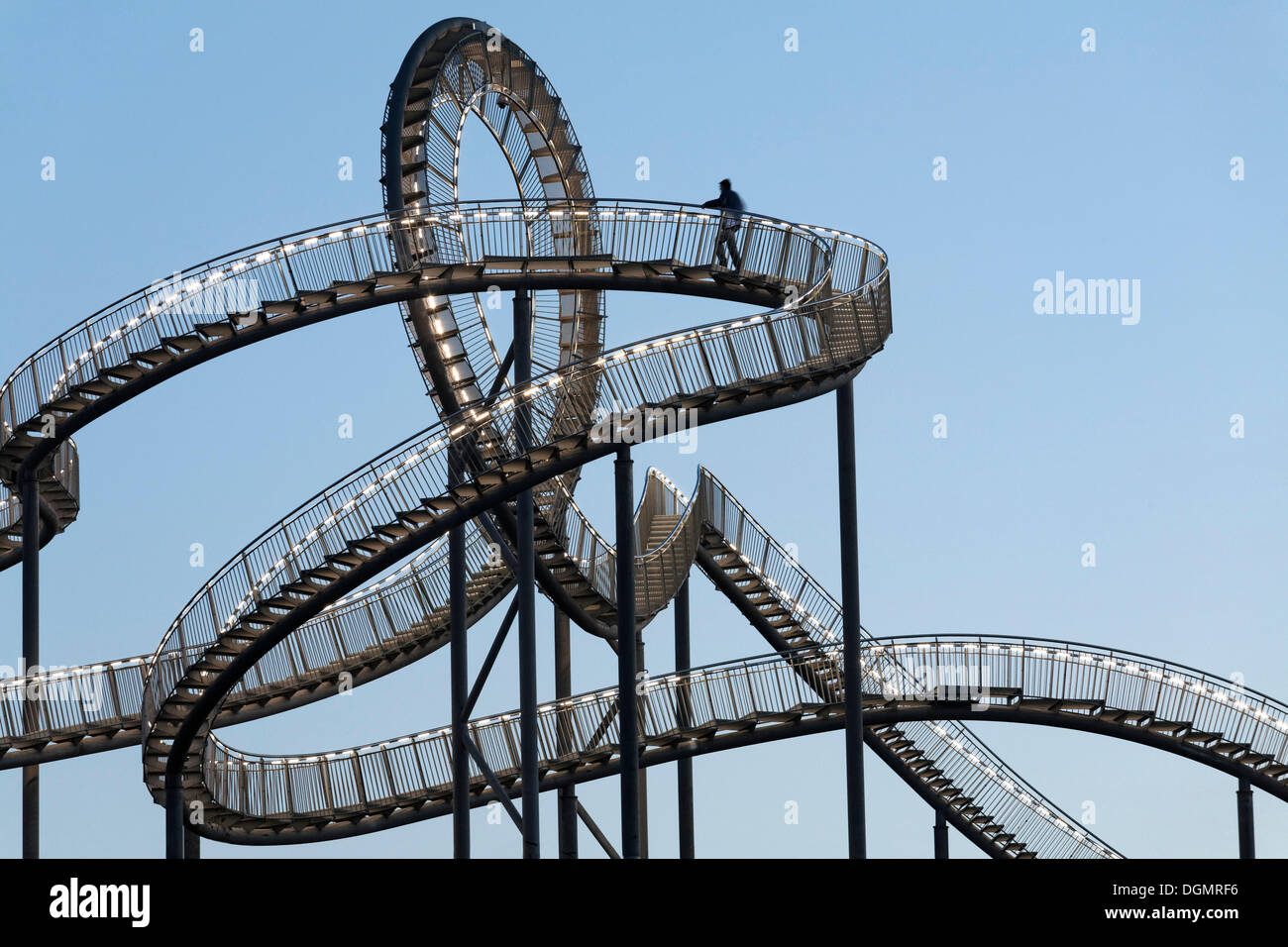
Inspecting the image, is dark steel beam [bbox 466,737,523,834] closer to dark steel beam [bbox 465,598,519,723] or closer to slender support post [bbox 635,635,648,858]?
dark steel beam [bbox 465,598,519,723]

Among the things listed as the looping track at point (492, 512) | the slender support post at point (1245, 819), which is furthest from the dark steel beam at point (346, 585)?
the slender support post at point (1245, 819)

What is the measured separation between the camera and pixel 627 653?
71.0ft

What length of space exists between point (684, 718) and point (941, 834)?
23.7ft

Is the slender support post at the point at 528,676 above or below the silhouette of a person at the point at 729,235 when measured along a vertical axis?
below

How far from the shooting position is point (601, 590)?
2756 centimetres

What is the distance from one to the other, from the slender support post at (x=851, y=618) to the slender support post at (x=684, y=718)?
2057mm

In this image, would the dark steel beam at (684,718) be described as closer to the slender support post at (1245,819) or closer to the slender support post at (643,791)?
the slender support post at (643,791)

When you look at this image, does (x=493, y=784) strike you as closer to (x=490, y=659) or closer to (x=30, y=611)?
(x=490, y=659)

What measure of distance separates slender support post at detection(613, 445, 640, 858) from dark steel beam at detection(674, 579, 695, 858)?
319 cm

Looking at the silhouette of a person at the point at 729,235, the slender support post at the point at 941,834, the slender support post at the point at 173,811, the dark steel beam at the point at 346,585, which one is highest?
the silhouette of a person at the point at 729,235

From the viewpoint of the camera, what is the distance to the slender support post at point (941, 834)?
100ft

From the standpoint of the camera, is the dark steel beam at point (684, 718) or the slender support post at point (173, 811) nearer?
the slender support post at point (173, 811)
